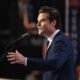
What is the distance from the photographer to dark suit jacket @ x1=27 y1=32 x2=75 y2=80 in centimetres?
500

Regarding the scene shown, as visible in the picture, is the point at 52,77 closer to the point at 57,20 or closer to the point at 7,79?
the point at 57,20

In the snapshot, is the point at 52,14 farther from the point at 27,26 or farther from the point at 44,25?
the point at 27,26

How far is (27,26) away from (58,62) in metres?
4.14

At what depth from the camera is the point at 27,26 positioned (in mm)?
9125

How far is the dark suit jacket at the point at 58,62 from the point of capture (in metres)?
5.00

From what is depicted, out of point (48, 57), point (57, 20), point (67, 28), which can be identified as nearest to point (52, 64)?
point (48, 57)

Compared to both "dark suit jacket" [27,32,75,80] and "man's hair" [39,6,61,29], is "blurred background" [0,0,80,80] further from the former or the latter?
"dark suit jacket" [27,32,75,80]

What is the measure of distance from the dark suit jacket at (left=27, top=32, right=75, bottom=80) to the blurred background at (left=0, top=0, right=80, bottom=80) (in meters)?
3.42

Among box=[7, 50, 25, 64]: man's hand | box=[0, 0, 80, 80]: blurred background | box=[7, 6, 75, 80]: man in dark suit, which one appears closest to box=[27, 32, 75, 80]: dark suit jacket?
box=[7, 6, 75, 80]: man in dark suit

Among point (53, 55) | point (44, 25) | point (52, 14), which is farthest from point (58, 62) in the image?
point (52, 14)

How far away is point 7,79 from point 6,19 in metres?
1.23

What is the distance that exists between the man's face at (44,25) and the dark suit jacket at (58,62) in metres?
0.11

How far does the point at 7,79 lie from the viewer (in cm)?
945

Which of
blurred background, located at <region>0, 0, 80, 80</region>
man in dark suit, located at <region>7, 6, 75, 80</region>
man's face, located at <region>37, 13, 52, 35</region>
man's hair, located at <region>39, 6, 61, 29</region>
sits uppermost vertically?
man's hair, located at <region>39, 6, 61, 29</region>
